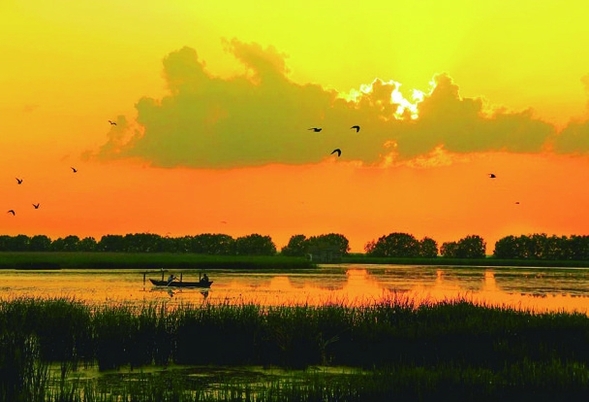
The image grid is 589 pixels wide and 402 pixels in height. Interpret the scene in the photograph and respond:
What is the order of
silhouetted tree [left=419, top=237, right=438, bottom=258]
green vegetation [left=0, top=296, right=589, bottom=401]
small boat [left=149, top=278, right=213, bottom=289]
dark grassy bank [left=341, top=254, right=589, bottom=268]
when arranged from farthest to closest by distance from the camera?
silhouetted tree [left=419, top=237, right=438, bottom=258], dark grassy bank [left=341, top=254, right=589, bottom=268], small boat [left=149, top=278, right=213, bottom=289], green vegetation [left=0, top=296, right=589, bottom=401]

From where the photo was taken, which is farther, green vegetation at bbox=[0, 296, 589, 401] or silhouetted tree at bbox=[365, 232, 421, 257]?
silhouetted tree at bbox=[365, 232, 421, 257]

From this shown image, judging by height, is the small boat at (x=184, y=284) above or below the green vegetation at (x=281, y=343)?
above

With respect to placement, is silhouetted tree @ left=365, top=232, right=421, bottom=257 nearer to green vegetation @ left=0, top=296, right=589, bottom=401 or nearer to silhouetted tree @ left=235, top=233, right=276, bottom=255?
silhouetted tree @ left=235, top=233, right=276, bottom=255

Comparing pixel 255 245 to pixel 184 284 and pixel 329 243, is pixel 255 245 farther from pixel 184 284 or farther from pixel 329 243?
pixel 184 284

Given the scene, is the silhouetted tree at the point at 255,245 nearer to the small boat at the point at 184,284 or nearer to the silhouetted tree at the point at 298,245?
the silhouetted tree at the point at 298,245

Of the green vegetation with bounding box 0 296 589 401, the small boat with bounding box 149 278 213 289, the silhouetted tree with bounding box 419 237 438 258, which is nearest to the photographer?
the green vegetation with bounding box 0 296 589 401

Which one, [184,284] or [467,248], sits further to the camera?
[467,248]

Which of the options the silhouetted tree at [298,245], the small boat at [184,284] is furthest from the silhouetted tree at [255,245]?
the small boat at [184,284]

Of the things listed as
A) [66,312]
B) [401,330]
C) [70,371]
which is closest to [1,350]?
[70,371]

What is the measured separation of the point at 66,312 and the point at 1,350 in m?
A: 6.54

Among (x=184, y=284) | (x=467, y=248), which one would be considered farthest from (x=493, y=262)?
(x=184, y=284)

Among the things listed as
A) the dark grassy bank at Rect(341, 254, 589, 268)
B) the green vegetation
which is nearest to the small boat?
the green vegetation

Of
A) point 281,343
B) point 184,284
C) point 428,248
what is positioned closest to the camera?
point 281,343

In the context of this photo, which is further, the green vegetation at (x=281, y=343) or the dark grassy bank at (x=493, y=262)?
the dark grassy bank at (x=493, y=262)
